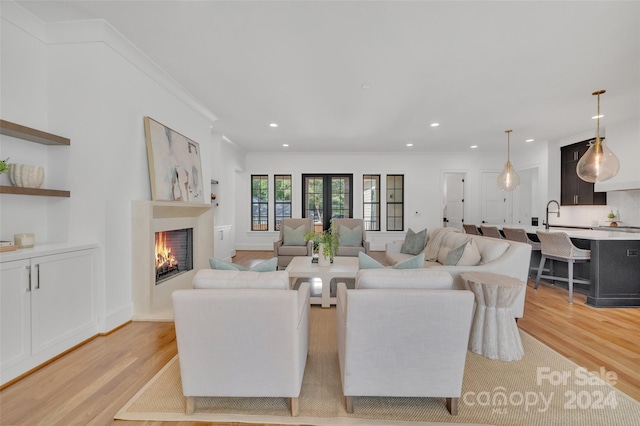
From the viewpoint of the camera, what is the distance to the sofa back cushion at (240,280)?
1.63m

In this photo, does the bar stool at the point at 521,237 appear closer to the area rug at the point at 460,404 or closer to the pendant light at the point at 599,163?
the pendant light at the point at 599,163

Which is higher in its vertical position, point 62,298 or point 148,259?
point 148,259

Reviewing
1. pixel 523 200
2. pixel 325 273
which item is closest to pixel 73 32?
pixel 325 273

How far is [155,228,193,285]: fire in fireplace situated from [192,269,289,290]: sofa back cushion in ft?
7.87

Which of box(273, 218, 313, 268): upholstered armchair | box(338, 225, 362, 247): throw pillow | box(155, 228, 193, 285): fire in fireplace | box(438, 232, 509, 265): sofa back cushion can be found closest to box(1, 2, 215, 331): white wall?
box(155, 228, 193, 285): fire in fireplace

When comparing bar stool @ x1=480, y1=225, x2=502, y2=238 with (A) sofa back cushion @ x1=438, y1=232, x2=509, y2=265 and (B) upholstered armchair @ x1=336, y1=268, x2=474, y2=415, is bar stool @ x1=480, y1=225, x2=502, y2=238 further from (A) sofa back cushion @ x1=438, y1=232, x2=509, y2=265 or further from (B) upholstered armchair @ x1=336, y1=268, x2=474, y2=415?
(B) upholstered armchair @ x1=336, y1=268, x2=474, y2=415

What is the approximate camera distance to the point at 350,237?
562 cm

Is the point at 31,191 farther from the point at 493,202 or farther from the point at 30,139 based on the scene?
the point at 493,202

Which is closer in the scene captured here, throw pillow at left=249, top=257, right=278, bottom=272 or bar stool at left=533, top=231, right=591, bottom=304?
throw pillow at left=249, top=257, right=278, bottom=272

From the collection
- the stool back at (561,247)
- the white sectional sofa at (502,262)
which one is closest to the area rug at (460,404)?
the white sectional sofa at (502,262)

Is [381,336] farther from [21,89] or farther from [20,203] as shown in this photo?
[21,89]

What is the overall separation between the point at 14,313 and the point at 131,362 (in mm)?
838

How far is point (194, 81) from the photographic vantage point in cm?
353

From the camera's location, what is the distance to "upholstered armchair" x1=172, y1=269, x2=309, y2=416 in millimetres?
1521
